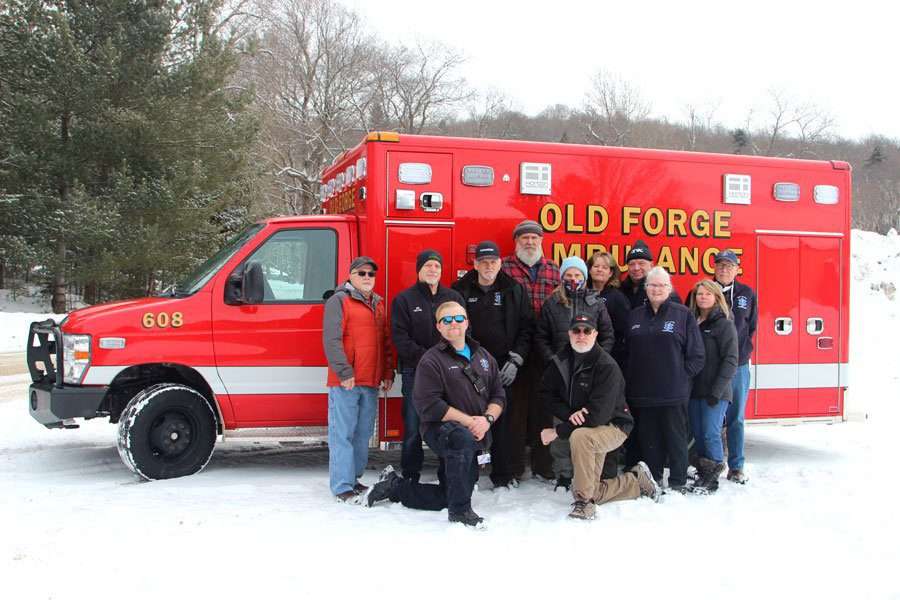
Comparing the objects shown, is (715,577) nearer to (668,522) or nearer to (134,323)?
(668,522)

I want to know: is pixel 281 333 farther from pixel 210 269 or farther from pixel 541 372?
pixel 541 372

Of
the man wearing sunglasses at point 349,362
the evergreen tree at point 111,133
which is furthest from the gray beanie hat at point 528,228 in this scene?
the evergreen tree at point 111,133

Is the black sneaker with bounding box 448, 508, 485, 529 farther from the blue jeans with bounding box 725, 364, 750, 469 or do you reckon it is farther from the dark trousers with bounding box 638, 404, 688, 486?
the blue jeans with bounding box 725, 364, 750, 469

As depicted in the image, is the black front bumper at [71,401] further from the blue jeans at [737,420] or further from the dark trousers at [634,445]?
the blue jeans at [737,420]

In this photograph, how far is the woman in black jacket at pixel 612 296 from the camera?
612cm

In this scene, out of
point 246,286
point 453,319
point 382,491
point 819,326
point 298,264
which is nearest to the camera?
point 453,319

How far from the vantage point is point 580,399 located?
5.32m

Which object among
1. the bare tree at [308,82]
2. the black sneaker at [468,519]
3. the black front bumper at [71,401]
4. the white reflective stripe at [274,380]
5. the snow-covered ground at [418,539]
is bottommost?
the snow-covered ground at [418,539]

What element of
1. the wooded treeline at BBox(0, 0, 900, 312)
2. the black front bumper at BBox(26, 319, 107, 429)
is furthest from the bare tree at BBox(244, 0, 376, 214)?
the black front bumper at BBox(26, 319, 107, 429)

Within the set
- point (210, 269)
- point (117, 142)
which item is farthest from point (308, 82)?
point (210, 269)

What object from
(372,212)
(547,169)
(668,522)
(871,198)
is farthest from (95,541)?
(871,198)

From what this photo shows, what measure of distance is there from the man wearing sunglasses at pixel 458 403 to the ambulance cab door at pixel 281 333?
1.58 m

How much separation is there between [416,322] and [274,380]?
1.44 meters

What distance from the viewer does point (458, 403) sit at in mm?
5000
